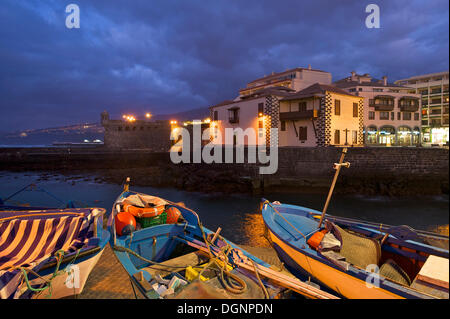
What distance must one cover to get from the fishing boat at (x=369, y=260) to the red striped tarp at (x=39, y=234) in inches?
182

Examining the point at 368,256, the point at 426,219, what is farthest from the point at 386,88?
the point at 368,256

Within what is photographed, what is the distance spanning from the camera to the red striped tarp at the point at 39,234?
191 inches

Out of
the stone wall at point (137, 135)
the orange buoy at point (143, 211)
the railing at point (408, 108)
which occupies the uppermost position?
the railing at point (408, 108)

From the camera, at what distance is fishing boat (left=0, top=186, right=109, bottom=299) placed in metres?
3.66

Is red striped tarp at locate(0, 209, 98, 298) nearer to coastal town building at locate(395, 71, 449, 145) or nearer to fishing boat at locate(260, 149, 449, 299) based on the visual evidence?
fishing boat at locate(260, 149, 449, 299)

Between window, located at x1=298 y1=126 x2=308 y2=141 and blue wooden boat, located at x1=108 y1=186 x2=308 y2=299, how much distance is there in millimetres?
22644

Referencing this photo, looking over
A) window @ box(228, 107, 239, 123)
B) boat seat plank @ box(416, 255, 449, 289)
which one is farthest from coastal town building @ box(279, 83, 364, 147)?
boat seat plank @ box(416, 255, 449, 289)

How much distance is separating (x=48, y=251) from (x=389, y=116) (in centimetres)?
4362

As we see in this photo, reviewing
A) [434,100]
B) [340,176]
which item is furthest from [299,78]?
[434,100]

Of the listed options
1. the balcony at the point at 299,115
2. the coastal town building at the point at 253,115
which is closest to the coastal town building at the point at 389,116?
the coastal town building at the point at 253,115

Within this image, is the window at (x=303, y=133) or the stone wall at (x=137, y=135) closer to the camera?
the window at (x=303, y=133)

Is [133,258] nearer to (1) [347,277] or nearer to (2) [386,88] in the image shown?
(1) [347,277]

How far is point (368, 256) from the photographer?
4.34m

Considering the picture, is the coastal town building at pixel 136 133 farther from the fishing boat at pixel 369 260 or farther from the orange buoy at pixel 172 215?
the fishing boat at pixel 369 260
